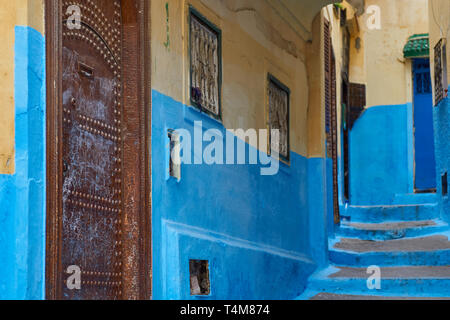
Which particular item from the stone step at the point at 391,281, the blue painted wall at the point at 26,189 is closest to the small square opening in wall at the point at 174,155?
the blue painted wall at the point at 26,189

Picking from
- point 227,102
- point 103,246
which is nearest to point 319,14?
point 227,102

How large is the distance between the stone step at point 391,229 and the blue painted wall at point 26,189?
27.9 ft

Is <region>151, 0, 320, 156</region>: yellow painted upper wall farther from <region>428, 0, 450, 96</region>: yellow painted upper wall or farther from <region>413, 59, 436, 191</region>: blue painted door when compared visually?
<region>413, 59, 436, 191</region>: blue painted door

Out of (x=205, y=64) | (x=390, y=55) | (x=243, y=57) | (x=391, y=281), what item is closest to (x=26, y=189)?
(x=205, y=64)

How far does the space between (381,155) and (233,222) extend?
36.3 feet

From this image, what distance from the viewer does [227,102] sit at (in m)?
6.80

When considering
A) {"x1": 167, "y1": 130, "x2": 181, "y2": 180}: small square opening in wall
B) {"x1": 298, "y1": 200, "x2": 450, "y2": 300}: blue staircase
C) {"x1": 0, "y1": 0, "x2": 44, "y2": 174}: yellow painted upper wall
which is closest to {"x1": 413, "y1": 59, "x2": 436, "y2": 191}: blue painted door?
{"x1": 298, "y1": 200, "x2": 450, "y2": 300}: blue staircase

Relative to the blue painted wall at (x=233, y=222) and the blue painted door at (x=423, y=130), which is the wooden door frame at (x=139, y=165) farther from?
the blue painted door at (x=423, y=130)

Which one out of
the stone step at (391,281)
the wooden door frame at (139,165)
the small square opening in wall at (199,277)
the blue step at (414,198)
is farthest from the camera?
the blue step at (414,198)

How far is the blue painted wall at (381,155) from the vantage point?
16922 millimetres

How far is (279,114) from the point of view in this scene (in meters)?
8.80

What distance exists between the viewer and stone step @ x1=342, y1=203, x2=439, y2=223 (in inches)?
516

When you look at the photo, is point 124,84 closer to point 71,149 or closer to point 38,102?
Result: point 71,149

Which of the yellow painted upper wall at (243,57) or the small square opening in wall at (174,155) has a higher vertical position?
the yellow painted upper wall at (243,57)
